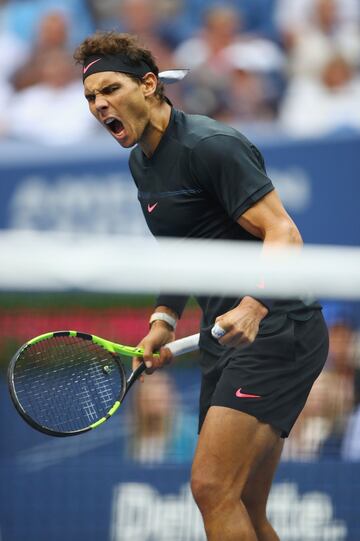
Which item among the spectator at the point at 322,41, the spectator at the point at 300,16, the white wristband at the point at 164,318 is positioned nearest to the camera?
the white wristband at the point at 164,318

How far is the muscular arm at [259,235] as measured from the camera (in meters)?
3.72

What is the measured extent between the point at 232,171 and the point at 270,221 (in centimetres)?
22

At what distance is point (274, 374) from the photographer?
404cm

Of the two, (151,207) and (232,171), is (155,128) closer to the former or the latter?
(151,207)

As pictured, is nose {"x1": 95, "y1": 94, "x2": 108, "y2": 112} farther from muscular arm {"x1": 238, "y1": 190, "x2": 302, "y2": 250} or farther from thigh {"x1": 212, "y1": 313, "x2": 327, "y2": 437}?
thigh {"x1": 212, "y1": 313, "x2": 327, "y2": 437}

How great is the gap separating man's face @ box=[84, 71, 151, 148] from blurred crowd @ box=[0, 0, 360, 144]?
411 centimetres

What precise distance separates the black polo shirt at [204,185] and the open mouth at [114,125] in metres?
0.16

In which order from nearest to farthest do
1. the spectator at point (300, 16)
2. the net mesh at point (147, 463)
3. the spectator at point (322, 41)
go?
the net mesh at point (147, 463)
the spectator at point (322, 41)
the spectator at point (300, 16)

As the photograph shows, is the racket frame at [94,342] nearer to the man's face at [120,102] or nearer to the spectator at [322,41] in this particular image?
the man's face at [120,102]

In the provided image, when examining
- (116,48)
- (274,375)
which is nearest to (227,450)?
(274,375)

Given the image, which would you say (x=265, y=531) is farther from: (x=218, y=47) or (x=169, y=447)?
(x=218, y=47)

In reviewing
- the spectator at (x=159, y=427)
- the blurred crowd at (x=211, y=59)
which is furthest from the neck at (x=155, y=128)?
the blurred crowd at (x=211, y=59)

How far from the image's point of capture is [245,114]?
8.61m

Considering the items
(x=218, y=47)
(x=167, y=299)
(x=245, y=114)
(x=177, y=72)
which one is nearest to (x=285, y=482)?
(x=167, y=299)
